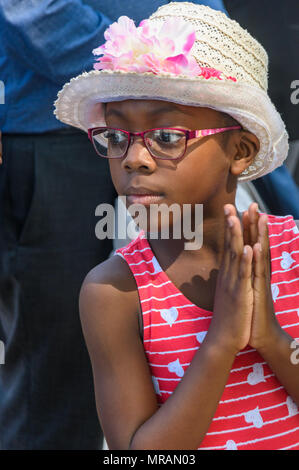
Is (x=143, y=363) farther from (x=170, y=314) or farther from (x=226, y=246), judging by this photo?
(x=226, y=246)

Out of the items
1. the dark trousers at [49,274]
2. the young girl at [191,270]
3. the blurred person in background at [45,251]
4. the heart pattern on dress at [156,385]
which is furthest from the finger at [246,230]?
the dark trousers at [49,274]

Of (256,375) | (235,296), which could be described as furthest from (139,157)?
(256,375)

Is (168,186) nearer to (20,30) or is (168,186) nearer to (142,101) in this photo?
(142,101)

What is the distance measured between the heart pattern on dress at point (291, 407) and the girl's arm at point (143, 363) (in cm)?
25

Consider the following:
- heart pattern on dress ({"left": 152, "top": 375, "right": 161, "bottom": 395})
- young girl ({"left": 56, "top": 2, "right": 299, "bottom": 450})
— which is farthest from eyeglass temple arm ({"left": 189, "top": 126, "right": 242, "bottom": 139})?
heart pattern on dress ({"left": 152, "top": 375, "right": 161, "bottom": 395})

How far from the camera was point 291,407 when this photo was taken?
5.73 feet

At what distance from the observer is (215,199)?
1.83 metres

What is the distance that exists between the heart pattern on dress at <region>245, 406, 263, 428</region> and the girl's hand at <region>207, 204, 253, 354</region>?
24cm

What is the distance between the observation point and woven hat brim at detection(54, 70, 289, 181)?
1641 millimetres

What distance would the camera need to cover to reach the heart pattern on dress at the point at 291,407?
1.74 m

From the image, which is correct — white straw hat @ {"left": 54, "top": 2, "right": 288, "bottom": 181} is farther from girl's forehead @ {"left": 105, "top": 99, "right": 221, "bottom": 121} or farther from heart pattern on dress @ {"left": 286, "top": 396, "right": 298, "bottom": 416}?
heart pattern on dress @ {"left": 286, "top": 396, "right": 298, "bottom": 416}

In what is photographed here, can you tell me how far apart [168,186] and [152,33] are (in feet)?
1.22
